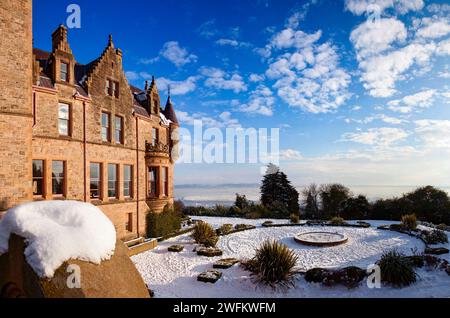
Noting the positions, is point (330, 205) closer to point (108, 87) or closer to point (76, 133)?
point (108, 87)

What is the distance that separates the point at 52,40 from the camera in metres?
16.3

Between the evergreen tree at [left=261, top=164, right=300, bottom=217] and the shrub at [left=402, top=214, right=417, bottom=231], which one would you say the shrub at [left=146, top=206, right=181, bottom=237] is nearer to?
the shrub at [left=402, top=214, right=417, bottom=231]

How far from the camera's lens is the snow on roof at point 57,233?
4.87 metres

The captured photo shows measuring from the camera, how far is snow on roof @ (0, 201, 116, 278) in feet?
16.0

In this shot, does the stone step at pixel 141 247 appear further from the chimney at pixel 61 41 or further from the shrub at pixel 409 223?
the shrub at pixel 409 223

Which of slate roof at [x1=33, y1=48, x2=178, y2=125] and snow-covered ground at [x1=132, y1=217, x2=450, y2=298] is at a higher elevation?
slate roof at [x1=33, y1=48, x2=178, y2=125]

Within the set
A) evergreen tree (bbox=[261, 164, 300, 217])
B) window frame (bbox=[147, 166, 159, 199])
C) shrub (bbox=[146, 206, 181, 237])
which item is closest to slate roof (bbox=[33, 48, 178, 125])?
window frame (bbox=[147, 166, 159, 199])

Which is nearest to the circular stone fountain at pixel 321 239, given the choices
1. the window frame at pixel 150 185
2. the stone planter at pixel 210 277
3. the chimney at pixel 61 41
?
the stone planter at pixel 210 277

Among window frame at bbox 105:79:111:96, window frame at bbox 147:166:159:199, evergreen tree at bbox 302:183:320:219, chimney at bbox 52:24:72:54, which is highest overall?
chimney at bbox 52:24:72:54

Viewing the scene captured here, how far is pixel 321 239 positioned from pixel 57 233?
53.2ft

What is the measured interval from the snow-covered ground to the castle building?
4.96m

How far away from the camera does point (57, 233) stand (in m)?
5.06

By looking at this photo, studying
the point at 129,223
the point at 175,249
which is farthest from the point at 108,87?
the point at 175,249

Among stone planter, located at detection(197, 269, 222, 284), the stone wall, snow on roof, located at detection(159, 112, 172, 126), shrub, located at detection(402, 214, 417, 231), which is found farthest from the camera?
snow on roof, located at detection(159, 112, 172, 126)
